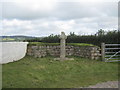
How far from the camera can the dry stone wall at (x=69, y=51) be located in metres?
12.1

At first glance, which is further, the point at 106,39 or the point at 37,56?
the point at 106,39

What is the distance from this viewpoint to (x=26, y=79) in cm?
692

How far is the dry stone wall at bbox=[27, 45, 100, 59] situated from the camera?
12.1 meters

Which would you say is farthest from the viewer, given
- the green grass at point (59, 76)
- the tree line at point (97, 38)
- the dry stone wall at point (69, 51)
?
the tree line at point (97, 38)

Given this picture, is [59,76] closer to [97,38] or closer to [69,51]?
[69,51]

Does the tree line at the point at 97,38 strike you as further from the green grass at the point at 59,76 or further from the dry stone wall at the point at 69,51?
the green grass at the point at 59,76

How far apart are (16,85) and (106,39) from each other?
37.3ft

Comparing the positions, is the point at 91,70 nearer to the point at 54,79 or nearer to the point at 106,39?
the point at 54,79

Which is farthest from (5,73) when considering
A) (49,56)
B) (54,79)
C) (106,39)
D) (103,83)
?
(106,39)

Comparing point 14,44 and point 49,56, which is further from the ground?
point 14,44

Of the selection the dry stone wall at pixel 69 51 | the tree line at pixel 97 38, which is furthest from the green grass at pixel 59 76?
the tree line at pixel 97 38

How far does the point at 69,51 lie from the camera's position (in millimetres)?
13531

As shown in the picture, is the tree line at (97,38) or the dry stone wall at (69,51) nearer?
the dry stone wall at (69,51)

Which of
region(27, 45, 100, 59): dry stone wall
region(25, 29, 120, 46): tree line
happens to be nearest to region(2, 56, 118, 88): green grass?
region(27, 45, 100, 59): dry stone wall
